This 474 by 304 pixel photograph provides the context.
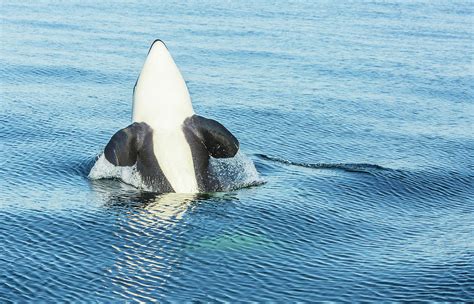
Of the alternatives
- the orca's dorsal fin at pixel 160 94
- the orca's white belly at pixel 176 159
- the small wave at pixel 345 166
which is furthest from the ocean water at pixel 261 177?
the orca's dorsal fin at pixel 160 94

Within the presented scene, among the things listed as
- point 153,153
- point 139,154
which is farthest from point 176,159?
point 139,154

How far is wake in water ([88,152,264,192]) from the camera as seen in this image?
61.4ft

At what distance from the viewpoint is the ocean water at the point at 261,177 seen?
13.6 metres

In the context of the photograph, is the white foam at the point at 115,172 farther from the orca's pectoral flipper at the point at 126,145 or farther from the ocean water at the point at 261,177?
the orca's pectoral flipper at the point at 126,145

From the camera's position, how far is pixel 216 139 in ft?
61.9

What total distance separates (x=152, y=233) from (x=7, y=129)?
10.2 metres

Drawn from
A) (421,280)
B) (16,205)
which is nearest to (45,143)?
(16,205)

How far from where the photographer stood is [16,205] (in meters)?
17.2

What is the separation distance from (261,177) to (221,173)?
1.18m

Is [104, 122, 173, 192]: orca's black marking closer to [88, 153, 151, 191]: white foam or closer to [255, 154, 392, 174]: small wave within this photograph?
[88, 153, 151, 191]: white foam

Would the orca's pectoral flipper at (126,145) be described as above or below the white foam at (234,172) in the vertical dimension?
above

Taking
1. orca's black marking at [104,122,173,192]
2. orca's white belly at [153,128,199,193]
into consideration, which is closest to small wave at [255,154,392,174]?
orca's white belly at [153,128,199,193]

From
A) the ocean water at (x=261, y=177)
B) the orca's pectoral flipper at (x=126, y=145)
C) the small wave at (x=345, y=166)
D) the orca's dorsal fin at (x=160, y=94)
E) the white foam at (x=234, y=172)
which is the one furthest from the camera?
the small wave at (x=345, y=166)

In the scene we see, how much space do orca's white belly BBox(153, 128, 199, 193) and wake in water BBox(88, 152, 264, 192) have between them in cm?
55
